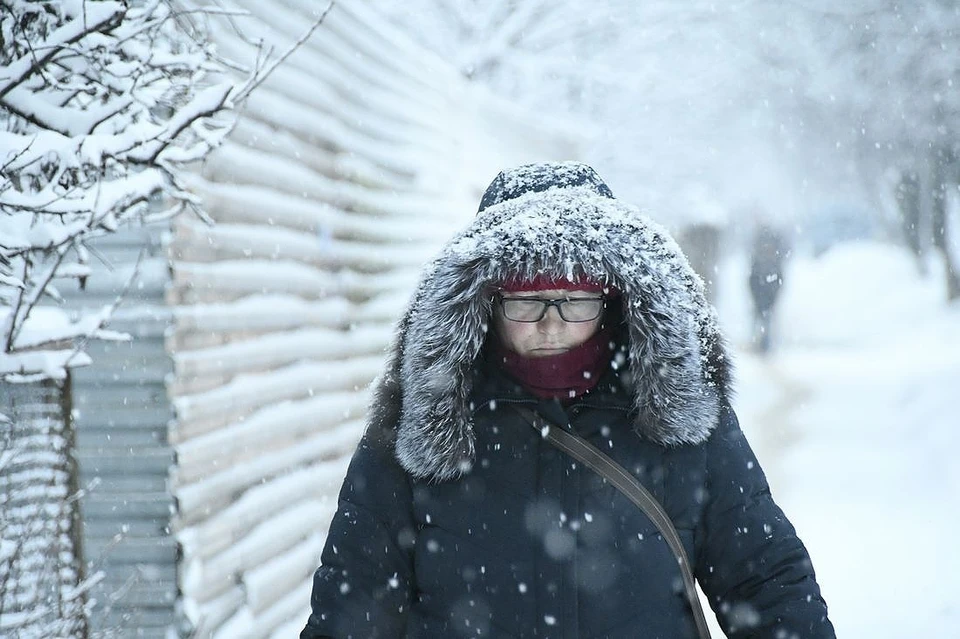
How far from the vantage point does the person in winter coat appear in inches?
87.2

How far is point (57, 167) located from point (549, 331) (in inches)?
55.6

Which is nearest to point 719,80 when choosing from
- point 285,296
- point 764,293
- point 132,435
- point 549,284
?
point 764,293

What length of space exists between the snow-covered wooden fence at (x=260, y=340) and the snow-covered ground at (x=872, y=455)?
230cm

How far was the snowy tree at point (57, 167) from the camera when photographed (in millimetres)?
2352

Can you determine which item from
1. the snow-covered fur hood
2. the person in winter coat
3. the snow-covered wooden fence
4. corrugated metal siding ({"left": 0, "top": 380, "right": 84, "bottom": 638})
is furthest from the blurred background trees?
the person in winter coat

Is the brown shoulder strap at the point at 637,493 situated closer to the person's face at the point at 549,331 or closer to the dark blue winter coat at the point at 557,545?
the dark blue winter coat at the point at 557,545

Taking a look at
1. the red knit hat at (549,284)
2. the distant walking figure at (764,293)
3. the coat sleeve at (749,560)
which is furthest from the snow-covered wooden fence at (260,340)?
the distant walking figure at (764,293)

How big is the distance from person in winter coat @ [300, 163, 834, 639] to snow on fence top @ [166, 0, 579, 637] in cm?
128

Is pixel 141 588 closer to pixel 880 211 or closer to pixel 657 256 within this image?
pixel 657 256

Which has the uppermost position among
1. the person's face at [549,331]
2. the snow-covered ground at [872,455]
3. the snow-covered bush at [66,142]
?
the snow-covered bush at [66,142]

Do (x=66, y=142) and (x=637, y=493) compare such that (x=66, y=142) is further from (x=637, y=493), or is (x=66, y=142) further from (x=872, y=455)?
(x=872, y=455)

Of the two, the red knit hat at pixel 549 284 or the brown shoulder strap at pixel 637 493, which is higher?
the red knit hat at pixel 549 284

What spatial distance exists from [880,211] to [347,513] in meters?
36.6

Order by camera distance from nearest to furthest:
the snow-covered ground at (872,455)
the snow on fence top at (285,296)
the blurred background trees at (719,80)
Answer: the snow on fence top at (285,296) < the snow-covered ground at (872,455) < the blurred background trees at (719,80)
